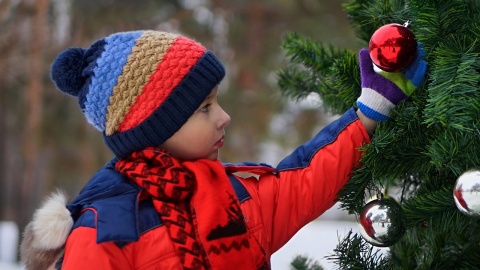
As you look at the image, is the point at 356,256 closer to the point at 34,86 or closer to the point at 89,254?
the point at 89,254

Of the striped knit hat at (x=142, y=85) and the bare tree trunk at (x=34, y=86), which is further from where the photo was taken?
the bare tree trunk at (x=34, y=86)

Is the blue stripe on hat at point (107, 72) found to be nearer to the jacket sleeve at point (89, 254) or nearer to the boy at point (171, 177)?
the boy at point (171, 177)

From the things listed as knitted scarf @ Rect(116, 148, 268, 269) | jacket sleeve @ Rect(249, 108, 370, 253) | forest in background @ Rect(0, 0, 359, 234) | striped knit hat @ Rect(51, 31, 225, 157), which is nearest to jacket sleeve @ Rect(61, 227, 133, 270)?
knitted scarf @ Rect(116, 148, 268, 269)

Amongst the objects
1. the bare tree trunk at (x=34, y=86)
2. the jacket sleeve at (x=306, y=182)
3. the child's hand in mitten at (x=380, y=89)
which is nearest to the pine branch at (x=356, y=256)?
the jacket sleeve at (x=306, y=182)

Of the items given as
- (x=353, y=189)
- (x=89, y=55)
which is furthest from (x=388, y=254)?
(x=89, y=55)

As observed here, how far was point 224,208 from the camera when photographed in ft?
4.94

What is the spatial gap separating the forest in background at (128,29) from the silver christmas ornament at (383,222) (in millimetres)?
6738

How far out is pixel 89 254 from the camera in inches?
54.9

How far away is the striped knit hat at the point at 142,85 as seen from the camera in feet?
5.22

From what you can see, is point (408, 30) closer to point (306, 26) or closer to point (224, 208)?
point (224, 208)

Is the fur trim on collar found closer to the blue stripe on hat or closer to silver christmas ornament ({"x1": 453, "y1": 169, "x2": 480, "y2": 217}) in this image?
the blue stripe on hat

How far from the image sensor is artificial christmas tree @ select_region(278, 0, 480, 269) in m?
1.09

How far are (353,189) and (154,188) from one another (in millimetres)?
444

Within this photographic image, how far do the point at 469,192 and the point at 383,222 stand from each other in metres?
0.23
